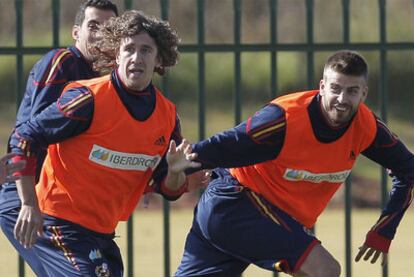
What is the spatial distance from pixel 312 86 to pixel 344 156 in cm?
143

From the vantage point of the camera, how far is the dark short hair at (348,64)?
759 centimetres

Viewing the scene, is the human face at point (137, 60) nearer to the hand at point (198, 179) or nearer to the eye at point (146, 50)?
the eye at point (146, 50)

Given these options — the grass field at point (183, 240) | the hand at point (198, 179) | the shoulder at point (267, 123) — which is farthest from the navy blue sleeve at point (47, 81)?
the grass field at point (183, 240)

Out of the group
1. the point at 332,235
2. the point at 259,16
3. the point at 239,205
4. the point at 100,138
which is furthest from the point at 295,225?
the point at 332,235

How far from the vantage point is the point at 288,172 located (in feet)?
25.3

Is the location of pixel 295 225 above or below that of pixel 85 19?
below

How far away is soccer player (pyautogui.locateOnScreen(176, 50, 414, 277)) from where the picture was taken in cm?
755

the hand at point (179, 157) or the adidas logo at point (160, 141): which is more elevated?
the adidas logo at point (160, 141)

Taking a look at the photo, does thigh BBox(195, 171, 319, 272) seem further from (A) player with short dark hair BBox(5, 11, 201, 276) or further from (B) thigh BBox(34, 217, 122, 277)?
(B) thigh BBox(34, 217, 122, 277)

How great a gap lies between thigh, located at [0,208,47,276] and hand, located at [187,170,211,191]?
778mm

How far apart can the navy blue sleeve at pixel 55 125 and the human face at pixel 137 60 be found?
0.24 metres

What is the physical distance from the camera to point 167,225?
29.6 feet

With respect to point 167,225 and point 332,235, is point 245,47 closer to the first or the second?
point 167,225

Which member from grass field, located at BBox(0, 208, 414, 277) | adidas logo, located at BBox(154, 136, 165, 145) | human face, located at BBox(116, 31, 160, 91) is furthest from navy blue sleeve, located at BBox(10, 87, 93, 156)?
grass field, located at BBox(0, 208, 414, 277)
